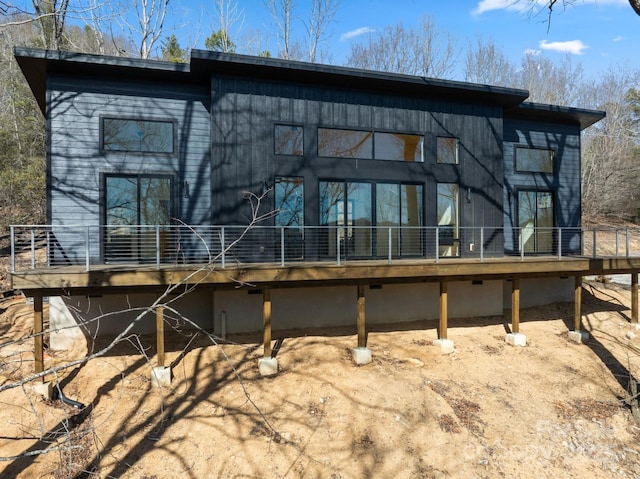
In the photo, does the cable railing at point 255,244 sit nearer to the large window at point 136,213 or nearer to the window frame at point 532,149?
the large window at point 136,213

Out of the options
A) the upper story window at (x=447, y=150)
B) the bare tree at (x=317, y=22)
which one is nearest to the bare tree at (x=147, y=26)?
the bare tree at (x=317, y=22)

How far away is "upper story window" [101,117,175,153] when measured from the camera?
25.6 feet

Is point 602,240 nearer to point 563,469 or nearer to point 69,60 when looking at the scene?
point 563,469

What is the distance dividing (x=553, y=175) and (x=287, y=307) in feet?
30.4

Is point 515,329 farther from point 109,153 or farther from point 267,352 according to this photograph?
point 109,153

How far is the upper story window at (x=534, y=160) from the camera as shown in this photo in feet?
36.0

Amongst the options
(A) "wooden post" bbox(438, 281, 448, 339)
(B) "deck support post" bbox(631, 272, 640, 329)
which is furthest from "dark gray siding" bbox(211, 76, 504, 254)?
(B) "deck support post" bbox(631, 272, 640, 329)

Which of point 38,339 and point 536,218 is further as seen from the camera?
point 536,218

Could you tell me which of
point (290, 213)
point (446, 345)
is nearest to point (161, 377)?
point (290, 213)

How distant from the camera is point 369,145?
8.83 metres

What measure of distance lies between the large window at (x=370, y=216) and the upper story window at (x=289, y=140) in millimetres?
989

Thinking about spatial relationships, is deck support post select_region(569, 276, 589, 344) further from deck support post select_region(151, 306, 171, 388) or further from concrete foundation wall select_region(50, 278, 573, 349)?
deck support post select_region(151, 306, 171, 388)

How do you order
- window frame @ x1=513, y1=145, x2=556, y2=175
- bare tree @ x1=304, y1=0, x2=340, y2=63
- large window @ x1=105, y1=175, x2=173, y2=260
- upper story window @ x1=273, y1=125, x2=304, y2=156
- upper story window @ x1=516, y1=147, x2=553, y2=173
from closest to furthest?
large window @ x1=105, y1=175, x2=173, y2=260 < upper story window @ x1=273, y1=125, x2=304, y2=156 < window frame @ x1=513, y1=145, x2=556, y2=175 < upper story window @ x1=516, y1=147, x2=553, y2=173 < bare tree @ x1=304, y1=0, x2=340, y2=63

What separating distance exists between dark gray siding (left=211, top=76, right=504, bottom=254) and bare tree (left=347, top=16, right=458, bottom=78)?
14831 mm
